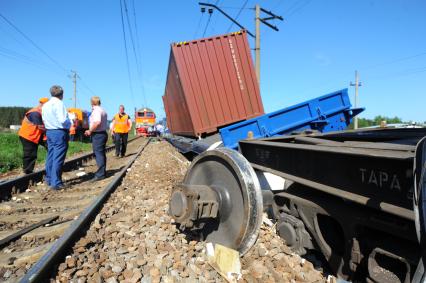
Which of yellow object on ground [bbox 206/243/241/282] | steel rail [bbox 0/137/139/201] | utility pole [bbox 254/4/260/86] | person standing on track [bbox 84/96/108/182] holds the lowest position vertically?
yellow object on ground [bbox 206/243/241/282]

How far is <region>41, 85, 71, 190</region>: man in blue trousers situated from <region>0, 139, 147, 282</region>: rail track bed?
507 mm

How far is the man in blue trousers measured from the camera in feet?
21.3

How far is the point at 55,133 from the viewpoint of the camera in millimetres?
6566

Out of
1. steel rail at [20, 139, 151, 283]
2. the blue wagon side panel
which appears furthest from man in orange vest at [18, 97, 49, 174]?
the blue wagon side panel

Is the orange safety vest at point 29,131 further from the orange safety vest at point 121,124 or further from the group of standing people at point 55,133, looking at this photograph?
the orange safety vest at point 121,124

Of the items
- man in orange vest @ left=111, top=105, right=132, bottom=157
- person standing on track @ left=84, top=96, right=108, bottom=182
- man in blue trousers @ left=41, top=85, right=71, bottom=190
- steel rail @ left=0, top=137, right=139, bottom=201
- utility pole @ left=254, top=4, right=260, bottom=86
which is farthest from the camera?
utility pole @ left=254, top=4, right=260, bottom=86

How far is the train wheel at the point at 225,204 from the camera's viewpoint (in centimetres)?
282

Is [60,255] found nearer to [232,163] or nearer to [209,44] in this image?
[232,163]

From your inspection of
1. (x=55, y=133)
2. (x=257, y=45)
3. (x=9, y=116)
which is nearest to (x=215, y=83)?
(x=55, y=133)

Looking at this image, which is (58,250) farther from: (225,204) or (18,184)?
(18,184)

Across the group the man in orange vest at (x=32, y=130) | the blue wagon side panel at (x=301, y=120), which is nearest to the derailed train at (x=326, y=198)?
the blue wagon side panel at (x=301, y=120)

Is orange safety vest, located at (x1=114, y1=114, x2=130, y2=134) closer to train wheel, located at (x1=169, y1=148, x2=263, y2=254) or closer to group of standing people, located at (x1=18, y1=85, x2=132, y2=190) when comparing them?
group of standing people, located at (x1=18, y1=85, x2=132, y2=190)

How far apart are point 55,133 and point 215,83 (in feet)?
16.5

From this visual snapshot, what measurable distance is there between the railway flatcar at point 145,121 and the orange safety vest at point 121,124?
28.5m
